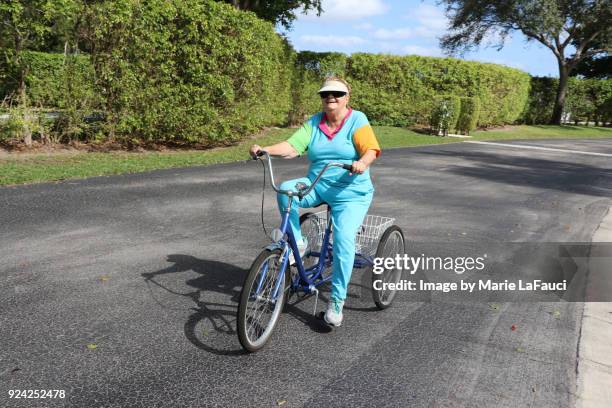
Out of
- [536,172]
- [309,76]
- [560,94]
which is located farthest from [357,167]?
[560,94]

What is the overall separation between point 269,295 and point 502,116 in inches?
1125

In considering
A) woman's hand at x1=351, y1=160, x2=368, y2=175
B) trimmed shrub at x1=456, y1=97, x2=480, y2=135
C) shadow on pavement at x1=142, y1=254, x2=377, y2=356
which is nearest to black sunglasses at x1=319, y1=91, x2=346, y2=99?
woman's hand at x1=351, y1=160, x2=368, y2=175

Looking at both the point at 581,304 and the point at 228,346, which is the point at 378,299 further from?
the point at 581,304

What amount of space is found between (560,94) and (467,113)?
14.5m

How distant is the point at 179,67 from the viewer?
13.2m

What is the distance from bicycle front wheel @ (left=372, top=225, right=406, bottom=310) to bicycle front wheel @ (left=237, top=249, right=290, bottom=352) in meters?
0.94

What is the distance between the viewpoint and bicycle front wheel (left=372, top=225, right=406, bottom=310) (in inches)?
177

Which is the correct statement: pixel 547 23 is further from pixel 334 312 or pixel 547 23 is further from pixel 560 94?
pixel 334 312

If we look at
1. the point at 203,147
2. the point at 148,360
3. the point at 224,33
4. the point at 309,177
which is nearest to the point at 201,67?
the point at 224,33

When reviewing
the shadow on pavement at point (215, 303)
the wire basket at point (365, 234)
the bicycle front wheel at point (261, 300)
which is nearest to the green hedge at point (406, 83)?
the shadow on pavement at point (215, 303)

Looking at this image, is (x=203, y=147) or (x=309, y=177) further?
(x=203, y=147)

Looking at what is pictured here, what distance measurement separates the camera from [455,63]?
25812 mm

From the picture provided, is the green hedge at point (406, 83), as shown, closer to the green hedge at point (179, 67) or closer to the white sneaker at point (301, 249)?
the green hedge at point (179, 67)

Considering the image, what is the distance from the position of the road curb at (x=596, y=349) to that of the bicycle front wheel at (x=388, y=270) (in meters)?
1.54
